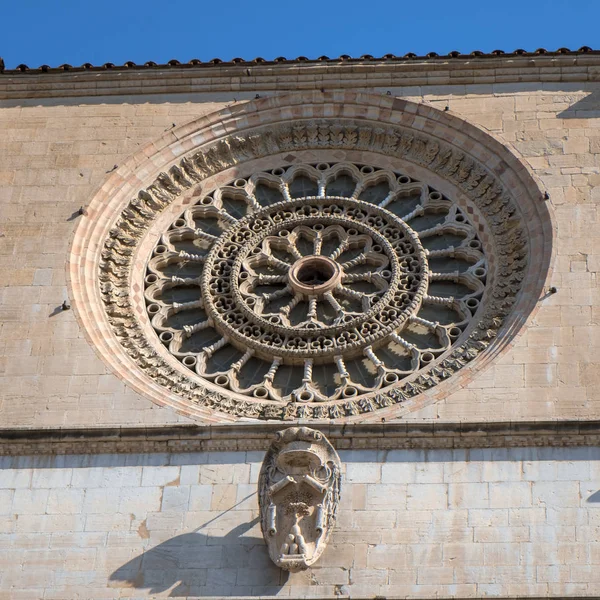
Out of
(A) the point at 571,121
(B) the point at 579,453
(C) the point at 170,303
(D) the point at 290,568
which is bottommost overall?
(D) the point at 290,568

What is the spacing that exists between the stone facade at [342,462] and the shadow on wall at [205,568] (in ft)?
0.06

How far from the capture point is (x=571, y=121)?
20.3 meters

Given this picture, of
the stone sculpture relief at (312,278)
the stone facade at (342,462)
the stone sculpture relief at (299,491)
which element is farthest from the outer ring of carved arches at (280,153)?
the stone sculpture relief at (299,491)

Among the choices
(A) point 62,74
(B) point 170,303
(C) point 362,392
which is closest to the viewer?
(C) point 362,392

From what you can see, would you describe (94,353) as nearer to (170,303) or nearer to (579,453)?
(170,303)

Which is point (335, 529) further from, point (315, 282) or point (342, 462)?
point (315, 282)

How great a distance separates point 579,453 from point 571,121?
463 cm

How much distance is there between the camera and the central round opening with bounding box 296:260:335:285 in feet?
64.8

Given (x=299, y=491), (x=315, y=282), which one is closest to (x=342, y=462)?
(x=299, y=491)

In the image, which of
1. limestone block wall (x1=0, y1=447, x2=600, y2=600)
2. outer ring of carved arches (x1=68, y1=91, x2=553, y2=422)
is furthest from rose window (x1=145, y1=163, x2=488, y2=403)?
limestone block wall (x1=0, y1=447, x2=600, y2=600)

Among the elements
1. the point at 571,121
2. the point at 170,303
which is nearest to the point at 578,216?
the point at 571,121

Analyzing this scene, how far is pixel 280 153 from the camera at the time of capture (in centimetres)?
2108

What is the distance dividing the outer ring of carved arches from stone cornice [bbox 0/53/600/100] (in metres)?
0.22

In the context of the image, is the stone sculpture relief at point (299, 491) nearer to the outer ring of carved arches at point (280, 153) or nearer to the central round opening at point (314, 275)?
the outer ring of carved arches at point (280, 153)
